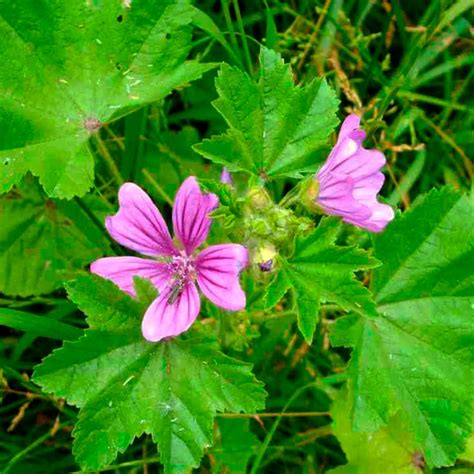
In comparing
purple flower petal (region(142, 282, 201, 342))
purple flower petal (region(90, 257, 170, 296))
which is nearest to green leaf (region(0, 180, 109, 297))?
purple flower petal (region(90, 257, 170, 296))

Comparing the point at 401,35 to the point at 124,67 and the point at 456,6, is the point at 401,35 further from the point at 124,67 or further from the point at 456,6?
the point at 124,67

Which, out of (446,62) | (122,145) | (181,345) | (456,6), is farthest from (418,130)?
(181,345)

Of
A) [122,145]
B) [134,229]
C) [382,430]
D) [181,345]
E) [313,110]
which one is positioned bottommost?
[382,430]

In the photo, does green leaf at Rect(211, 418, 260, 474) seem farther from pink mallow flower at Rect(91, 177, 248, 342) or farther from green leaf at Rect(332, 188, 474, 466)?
pink mallow flower at Rect(91, 177, 248, 342)

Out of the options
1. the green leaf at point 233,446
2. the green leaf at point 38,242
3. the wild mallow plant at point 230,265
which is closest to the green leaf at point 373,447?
the wild mallow plant at point 230,265

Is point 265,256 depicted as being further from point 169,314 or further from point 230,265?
point 169,314

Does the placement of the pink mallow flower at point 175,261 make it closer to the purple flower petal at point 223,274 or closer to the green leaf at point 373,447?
the purple flower petal at point 223,274

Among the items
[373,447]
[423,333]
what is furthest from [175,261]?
[373,447]
